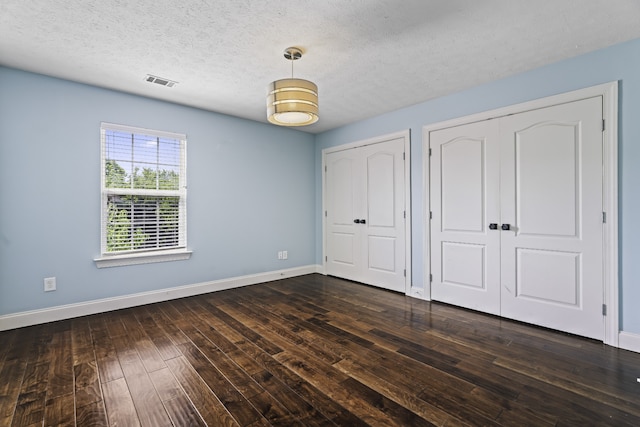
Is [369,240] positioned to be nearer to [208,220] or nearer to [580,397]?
[208,220]

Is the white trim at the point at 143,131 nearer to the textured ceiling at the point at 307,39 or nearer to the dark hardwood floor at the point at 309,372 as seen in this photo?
the textured ceiling at the point at 307,39

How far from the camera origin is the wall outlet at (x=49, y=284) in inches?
126

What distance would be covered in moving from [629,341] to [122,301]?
199 inches

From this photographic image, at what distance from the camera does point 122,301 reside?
3639 millimetres

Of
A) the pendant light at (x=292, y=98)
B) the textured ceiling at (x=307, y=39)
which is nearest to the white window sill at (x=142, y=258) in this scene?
the textured ceiling at (x=307, y=39)

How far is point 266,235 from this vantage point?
4996mm

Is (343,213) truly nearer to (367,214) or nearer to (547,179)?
(367,214)

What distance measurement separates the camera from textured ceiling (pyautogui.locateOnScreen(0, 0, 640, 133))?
215 cm

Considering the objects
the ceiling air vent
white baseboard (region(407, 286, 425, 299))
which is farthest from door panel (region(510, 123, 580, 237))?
the ceiling air vent

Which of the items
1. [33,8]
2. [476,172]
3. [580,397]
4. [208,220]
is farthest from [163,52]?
[580,397]

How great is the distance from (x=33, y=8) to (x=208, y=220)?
2.74 metres

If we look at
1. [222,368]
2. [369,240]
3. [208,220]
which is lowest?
[222,368]

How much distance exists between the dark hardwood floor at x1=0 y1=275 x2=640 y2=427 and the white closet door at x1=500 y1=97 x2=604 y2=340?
11.1 inches

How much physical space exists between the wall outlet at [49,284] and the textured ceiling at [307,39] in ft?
7.00
